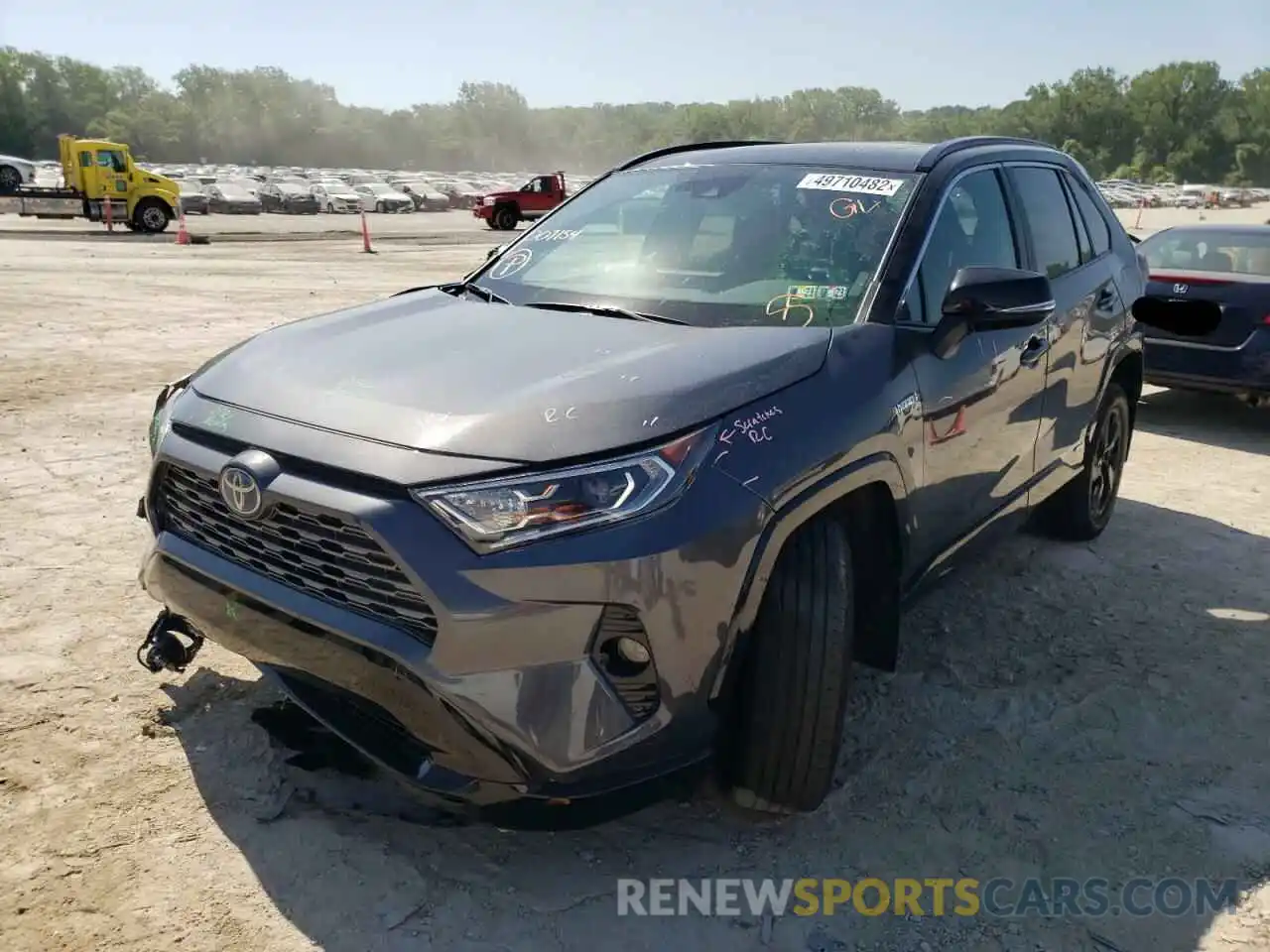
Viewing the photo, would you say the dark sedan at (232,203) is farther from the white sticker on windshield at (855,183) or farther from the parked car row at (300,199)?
the white sticker on windshield at (855,183)

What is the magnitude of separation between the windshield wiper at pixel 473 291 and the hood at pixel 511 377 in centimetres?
28

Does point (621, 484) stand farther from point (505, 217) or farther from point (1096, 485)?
point (505, 217)

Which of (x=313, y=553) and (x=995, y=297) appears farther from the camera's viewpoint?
(x=995, y=297)

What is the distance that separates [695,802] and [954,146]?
2.50m

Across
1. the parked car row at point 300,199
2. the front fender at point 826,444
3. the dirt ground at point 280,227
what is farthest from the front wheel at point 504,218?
the front fender at point 826,444

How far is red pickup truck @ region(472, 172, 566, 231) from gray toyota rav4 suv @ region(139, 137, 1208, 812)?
1206 inches

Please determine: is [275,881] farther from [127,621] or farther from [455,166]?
[455,166]

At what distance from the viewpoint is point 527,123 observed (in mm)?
160375

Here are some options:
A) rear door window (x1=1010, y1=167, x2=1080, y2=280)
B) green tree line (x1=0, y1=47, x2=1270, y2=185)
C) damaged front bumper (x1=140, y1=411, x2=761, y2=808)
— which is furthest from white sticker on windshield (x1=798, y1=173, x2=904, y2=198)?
green tree line (x1=0, y1=47, x2=1270, y2=185)

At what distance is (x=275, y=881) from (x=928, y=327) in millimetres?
2377

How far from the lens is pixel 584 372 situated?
2.58 metres

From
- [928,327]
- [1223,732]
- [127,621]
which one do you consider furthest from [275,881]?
[1223,732]

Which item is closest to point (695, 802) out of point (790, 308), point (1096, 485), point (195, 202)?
point (790, 308)

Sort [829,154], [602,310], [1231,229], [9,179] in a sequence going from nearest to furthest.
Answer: [602,310] → [829,154] → [1231,229] → [9,179]
